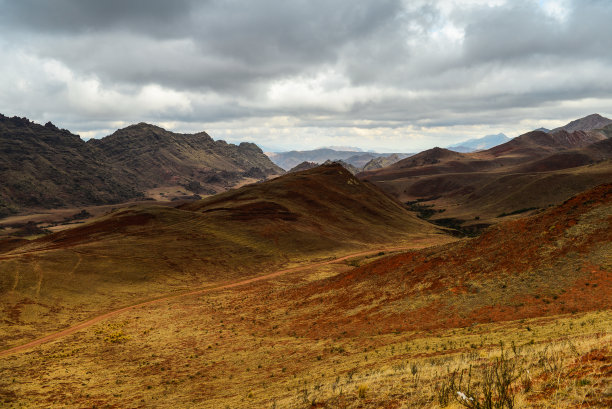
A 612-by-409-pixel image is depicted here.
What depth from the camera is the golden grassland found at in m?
12.6

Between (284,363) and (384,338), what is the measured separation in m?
7.81

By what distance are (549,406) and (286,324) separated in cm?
2984

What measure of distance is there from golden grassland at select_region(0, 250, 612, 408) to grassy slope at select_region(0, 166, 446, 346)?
38.7 feet

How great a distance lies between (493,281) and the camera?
32094mm

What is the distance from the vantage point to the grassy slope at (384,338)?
14.3 metres

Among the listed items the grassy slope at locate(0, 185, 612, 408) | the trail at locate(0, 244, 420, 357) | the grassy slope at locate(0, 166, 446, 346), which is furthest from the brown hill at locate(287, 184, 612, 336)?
the grassy slope at locate(0, 166, 446, 346)

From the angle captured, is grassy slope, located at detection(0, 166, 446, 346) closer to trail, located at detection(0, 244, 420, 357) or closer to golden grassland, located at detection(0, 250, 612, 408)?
trail, located at detection(0, 244, 420, 357)

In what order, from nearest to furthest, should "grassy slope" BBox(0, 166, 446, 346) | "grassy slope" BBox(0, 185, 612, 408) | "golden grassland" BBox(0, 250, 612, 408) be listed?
"golden grassland" BBox(0, 250, 612, 408) < "grassy slope" BBox(0, 185, 612, 408) < "grassy slope" BBox(0, 166, 446, 346)

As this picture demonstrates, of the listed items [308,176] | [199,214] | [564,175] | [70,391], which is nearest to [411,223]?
[308,176]

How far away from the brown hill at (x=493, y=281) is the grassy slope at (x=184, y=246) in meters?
30.8

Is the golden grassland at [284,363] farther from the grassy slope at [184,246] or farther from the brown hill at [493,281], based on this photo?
the grassy slope at [184,246]

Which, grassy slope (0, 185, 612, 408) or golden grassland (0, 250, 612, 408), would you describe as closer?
golden grassland (0, 250, 612, 408)

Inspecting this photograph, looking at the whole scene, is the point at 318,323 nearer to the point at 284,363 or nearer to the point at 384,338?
the point at 384,338

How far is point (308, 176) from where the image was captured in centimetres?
14288
